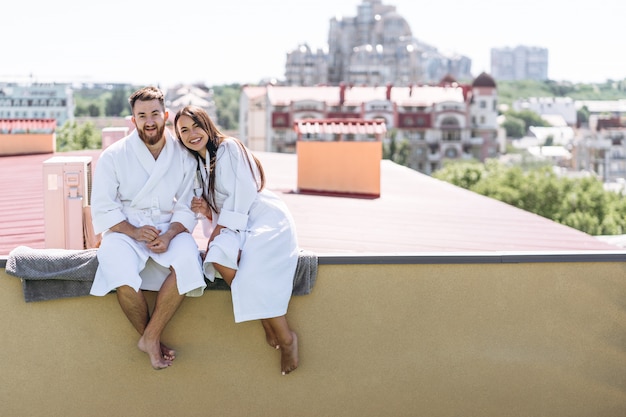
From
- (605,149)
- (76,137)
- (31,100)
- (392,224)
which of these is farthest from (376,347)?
(605,149)

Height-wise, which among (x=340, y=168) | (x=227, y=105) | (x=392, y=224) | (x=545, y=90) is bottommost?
(x=392, y=224)

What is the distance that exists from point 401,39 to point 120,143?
368 ft

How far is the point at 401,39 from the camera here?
370 ft

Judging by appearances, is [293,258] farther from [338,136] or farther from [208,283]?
[338,136]

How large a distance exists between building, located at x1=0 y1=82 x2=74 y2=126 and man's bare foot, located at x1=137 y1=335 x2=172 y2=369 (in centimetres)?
1346

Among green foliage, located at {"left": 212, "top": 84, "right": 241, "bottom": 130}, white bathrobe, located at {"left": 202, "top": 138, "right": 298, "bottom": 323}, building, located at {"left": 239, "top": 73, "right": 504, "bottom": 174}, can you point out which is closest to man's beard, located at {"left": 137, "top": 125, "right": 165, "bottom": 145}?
white bathrobe, located at {"left": 202, "top": 138, "right": 298, "bottom": 323}

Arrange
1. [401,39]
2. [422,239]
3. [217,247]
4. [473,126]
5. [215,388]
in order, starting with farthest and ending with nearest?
[401,39], [473,126], [422,239], [215,388], [217,247]

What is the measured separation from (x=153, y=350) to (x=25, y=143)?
12.2 metres

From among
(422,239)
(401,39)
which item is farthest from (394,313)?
(401,39)

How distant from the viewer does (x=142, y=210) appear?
12.8 ft

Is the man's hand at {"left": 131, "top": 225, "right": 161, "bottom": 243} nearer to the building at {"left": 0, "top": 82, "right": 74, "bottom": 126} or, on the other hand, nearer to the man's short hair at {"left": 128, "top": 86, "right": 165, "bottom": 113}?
the man's short hair at {"left": 128, "top": 86, "right": 165, "bottom": 113}

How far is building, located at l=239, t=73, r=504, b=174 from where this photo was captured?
67.4 metres

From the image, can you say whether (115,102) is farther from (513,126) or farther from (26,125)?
(513,126)

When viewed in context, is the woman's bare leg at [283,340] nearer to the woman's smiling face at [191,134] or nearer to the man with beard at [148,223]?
the man with beard at [148,223]
